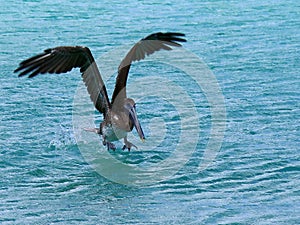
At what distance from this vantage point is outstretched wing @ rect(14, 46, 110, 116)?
9.12m

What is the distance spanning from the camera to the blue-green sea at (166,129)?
830cm

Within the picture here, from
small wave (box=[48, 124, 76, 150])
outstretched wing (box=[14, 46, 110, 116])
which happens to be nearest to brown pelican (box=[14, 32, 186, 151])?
outstretched wing (box=[14, 46, 110, 116])

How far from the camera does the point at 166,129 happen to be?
10.6 m

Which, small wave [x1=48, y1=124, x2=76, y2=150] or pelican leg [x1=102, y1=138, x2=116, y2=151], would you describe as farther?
small wave [x1=48, y1=124, x2=76, y2=150]

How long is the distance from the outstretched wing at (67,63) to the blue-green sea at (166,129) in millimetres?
895

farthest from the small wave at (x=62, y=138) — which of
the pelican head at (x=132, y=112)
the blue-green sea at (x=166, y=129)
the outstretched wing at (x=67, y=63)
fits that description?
the pelican head at (x=132, y=112)

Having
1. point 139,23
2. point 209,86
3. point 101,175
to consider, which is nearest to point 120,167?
point 101,175

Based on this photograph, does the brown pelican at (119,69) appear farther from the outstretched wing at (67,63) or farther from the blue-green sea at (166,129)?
the blue-green sea at (166,129)

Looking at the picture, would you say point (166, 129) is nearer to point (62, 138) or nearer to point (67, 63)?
point (62, 138)

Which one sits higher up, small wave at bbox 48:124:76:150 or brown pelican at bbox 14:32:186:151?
brown pelican at bbox 14:32:186:151

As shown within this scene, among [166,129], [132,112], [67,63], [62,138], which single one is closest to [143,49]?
[132,112]

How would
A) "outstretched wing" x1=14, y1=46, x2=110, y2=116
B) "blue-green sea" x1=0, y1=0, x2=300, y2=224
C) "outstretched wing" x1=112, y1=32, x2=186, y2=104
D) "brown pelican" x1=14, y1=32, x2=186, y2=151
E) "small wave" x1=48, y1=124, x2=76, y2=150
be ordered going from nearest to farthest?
"blue-green sea" x1=0, y1=0, x2=300, y2=224 → "outstretched wing" x1=14, y1=46, x2=110, y2=116 → "brown pelican" x1=14, y1=32, x2=186, y2=151 → "outstretched wing" x1=112, y1=32, x2=186, y2=104 → "small wave" x1=48, y1=124, x2=76, y2=150

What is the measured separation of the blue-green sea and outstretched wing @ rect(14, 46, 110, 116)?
35.3 inches

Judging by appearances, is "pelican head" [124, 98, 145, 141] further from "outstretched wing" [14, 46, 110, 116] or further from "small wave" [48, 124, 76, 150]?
"small wave" [48, 124, 76, 150]
